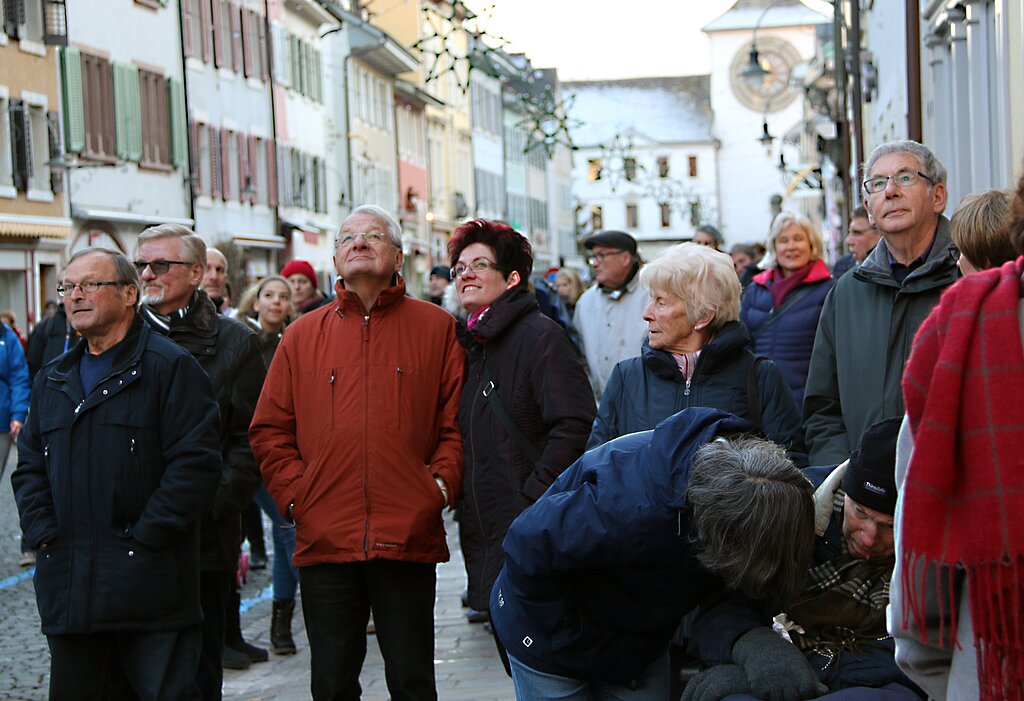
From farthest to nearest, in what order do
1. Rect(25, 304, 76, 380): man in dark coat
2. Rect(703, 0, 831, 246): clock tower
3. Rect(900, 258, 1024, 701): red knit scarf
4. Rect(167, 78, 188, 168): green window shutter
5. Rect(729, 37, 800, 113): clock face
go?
Rect(703, 0, 831, 246): clock tower, Rect(729, 37, 800, 113): clock face, Rect(167, 78, 188, 168): green window shutter, Rect(25, 304, 76, 380): man in dark coat, Rect(900, 258, 1024, 701): red knit scarf

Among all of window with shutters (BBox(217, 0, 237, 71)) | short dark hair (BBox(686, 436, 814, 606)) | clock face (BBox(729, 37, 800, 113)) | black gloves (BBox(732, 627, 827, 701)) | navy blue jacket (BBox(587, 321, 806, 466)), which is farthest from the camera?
clock face (BBox(729, 37, 800, 113))

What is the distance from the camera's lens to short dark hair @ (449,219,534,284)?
631 cm

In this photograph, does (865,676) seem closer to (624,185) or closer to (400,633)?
(400,633)

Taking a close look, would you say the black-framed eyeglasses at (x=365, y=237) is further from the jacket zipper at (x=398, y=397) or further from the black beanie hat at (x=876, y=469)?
the black beanie hat at (x=876, y=469)

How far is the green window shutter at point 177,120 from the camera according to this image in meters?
33.1

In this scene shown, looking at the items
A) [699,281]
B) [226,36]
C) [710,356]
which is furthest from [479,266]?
[226,36]

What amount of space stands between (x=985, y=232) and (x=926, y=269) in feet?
5.39

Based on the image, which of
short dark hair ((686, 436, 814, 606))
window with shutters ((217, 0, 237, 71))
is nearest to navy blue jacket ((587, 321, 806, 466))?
short dark hair ((686, 436, 814, 606))

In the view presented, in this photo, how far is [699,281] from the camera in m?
5.65

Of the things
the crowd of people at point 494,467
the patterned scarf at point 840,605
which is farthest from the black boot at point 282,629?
the patterned scarf at point 840,605

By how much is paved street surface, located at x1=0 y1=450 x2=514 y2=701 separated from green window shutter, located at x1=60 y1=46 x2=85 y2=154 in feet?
60.5

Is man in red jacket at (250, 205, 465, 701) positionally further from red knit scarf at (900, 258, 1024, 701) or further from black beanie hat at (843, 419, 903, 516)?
red knit scarf at (900, 258, 1024, 701)

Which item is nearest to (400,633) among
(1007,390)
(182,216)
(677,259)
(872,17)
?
(677,259)

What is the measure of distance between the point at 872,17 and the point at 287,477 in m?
18.4
